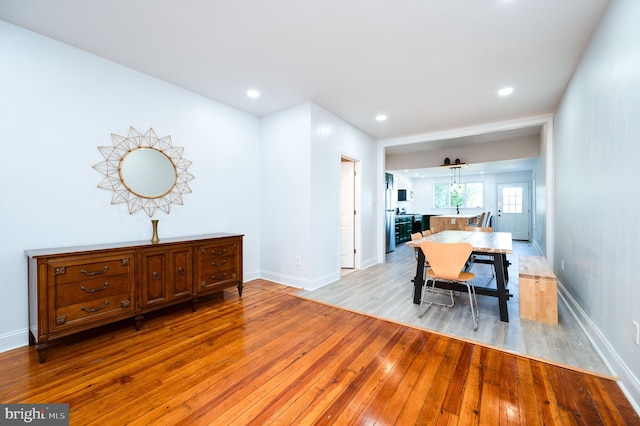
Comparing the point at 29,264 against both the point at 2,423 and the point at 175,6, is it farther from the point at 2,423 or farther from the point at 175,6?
the point at 175,6

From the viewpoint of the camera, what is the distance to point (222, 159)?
3.73 meters

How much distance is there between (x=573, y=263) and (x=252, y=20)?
3.94 metres

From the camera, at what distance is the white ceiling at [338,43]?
1980 mm

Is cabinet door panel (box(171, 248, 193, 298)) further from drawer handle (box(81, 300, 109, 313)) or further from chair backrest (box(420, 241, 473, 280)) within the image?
chair backrest (box(420, 241, 473, 280))

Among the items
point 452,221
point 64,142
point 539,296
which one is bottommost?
point 539,296

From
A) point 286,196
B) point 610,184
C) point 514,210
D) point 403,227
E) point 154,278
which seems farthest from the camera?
point 514,210

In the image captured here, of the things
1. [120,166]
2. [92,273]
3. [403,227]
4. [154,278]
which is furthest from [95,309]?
[403,227]

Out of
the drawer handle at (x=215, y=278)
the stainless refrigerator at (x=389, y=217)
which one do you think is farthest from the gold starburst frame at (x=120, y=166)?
the stainless refrigerator at (x=389, y=217)

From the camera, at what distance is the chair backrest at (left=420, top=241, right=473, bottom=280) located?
2.51m

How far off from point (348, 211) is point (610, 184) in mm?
3420

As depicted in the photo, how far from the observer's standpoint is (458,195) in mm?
10359

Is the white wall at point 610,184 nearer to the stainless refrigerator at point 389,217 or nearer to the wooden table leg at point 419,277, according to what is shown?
the wooden table leg at point 419,277

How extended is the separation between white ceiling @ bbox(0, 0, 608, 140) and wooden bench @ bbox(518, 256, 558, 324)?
7.04 feet

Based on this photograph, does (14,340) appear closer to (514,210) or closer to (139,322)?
(139,322)
